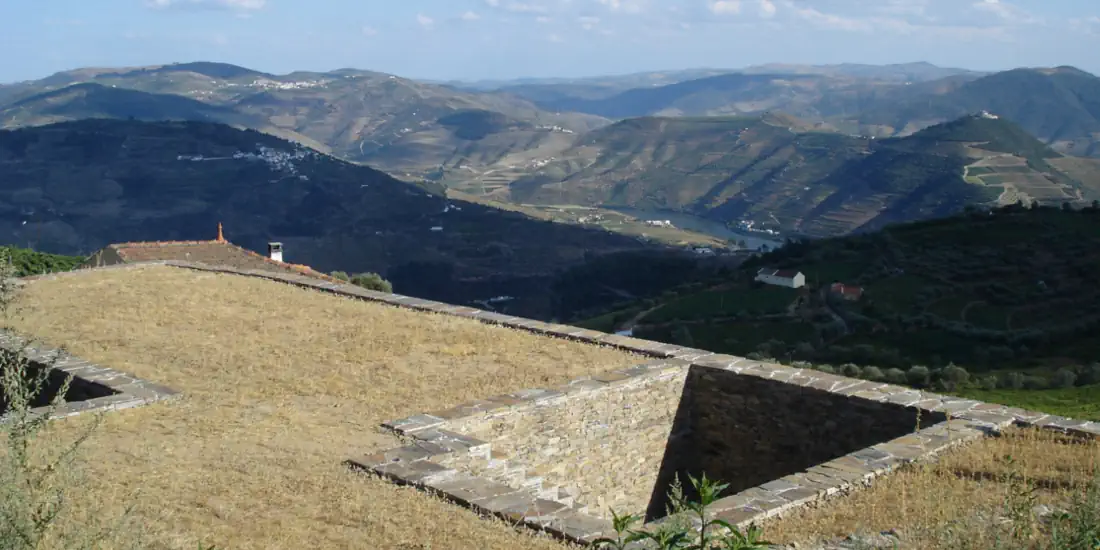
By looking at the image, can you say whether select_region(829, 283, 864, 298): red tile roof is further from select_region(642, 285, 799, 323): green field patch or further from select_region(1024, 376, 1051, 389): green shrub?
select_region(1024, 376, 1051, 389): green shrub

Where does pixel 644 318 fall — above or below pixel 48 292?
below

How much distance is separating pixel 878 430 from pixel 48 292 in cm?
1100

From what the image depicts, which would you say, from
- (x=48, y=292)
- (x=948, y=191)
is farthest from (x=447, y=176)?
(x=48, y=292)

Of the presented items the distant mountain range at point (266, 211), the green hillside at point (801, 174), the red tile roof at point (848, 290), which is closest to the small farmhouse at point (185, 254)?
the red tile roof at point (848, 290)

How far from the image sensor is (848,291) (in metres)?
44.4

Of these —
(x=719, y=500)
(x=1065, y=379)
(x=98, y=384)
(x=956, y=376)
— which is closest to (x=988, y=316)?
(x=1065, y=379)

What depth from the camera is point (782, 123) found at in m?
187

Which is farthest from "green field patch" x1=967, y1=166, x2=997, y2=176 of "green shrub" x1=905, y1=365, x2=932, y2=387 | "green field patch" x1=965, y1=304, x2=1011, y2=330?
"green shrub" x1=905, y1=365, x2=932, y2=387

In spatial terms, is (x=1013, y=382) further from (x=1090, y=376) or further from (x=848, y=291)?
(x=848, y=291)

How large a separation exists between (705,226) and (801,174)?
2253cm

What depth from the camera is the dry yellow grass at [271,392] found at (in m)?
5.93

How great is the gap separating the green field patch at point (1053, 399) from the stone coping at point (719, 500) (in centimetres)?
535

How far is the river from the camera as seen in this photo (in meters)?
111

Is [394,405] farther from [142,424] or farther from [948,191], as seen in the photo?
[948,191]
